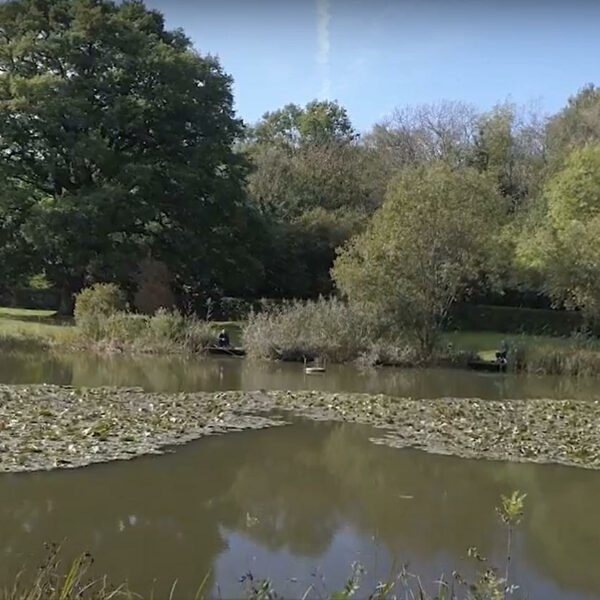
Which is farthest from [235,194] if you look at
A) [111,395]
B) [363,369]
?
[111,395]

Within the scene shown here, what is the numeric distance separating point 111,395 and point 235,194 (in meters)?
17.0

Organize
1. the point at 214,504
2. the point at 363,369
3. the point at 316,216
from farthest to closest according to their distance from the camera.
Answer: the point at 316,216 < the point at 363,369 < the point at 214,504

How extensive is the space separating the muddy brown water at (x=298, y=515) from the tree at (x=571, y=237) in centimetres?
1485

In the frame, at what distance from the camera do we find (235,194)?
31328 millimetres

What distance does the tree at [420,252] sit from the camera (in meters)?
23.2

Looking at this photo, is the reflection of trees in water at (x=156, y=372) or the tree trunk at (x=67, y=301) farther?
the tree trunk at (x=67, y=301)

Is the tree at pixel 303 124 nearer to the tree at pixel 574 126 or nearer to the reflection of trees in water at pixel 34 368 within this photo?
the tree at pixel 574 126

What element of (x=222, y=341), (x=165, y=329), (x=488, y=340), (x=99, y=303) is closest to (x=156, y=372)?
(x=165, y=329)

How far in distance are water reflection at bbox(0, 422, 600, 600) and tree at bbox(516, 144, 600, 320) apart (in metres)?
16.0

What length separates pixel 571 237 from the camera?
26469 millimetres

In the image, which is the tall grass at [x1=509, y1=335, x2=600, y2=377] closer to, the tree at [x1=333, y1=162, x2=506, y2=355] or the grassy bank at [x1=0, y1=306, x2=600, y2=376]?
the grassy bank at [x1=0, y1=306, x2=600, y2=376]

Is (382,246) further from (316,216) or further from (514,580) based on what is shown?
(514,580)

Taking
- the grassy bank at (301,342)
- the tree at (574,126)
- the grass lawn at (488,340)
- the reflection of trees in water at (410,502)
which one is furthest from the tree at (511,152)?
the reflection of trees in water at (410,502)

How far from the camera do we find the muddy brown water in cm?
690
